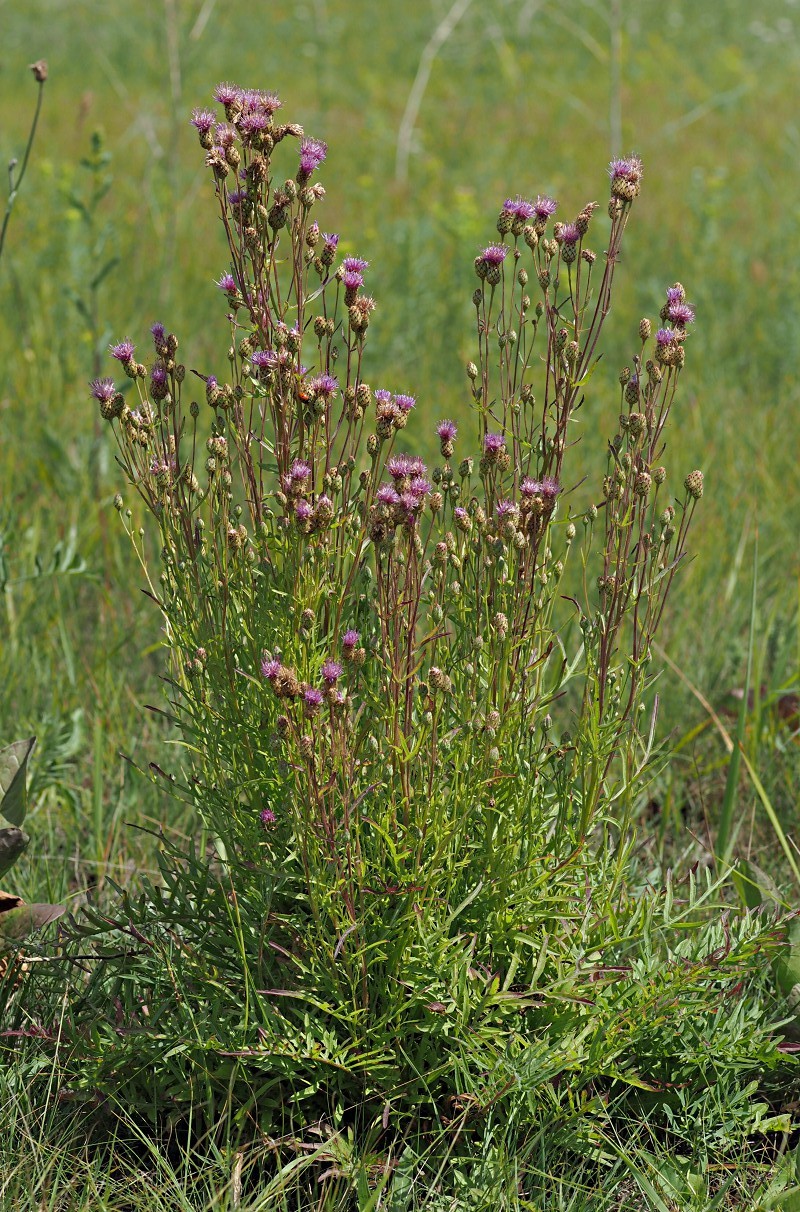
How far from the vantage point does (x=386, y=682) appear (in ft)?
5.67

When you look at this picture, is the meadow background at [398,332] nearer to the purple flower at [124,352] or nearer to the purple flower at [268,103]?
the purple flower at [124,352]

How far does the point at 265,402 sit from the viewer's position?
1782 millimetres

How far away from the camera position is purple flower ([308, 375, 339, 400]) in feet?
5.28

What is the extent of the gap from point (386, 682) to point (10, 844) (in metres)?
0.68

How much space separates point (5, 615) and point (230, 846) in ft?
5.28

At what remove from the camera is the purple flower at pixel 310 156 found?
5.23 feet

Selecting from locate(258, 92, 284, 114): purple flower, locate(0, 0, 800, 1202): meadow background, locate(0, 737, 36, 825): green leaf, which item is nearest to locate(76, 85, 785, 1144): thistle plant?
locate(258, 92, 284, 114): purple flower

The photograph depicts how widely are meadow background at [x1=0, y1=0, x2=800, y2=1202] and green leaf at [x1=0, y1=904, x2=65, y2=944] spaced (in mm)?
249

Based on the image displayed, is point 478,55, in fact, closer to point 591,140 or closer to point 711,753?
point 591,140

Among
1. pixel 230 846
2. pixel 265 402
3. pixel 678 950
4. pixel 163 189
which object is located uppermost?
pixel 163 189

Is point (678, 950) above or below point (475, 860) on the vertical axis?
below

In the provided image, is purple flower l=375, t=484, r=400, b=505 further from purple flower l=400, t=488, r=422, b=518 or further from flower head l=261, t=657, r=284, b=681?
flower head l=261, t=657, r=284, b=681

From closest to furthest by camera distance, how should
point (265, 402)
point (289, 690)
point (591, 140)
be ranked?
point (289, 690), point (265, 402), point (591, 140)

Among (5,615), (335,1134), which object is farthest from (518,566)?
(5,615)
